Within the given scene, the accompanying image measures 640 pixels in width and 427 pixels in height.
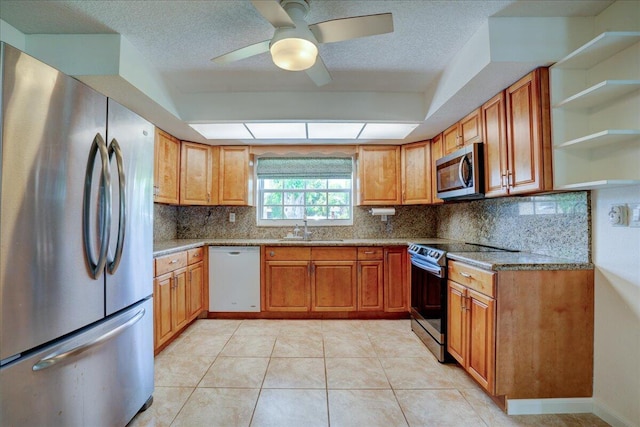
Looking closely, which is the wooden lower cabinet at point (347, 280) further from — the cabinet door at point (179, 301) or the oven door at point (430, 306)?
the cabinet door at point (179, 301)

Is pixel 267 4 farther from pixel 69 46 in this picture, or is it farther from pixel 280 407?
pixel 280 407

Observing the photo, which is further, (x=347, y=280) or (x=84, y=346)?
(x=347, y=280)

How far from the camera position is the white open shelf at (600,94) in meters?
1.39

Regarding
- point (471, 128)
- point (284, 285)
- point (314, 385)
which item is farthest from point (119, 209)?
point (471, 128)

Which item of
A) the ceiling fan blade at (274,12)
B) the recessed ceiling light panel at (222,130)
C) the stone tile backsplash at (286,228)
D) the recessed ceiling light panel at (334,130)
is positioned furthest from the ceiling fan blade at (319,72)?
the stone tile backsplash at (286,228)

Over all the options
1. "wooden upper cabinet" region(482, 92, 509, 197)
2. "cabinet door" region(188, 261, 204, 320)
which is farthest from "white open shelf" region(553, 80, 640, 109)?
"cabinet door" region(188, 261, 204, 320)

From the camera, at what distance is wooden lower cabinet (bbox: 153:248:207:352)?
232 cm

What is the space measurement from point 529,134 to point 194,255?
307 cm

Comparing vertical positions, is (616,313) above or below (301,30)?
below

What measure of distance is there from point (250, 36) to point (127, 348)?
2.03m

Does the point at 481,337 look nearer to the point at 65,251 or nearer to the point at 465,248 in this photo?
the point at 465,248

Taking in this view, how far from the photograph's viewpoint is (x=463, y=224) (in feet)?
10.2

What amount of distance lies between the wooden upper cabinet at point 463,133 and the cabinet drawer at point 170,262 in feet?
9.19

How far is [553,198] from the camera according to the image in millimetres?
1947
